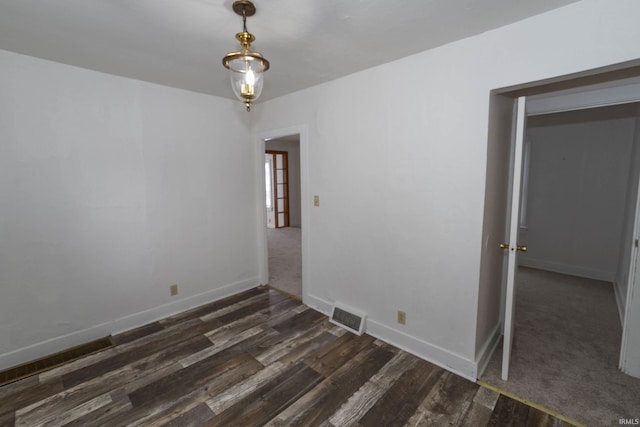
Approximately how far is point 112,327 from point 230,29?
9.33 feet

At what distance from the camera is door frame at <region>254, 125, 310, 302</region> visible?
10.4ft

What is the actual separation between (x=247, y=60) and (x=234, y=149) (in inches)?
87.5

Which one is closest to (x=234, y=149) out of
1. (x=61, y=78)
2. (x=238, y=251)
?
(x=238, y=251)

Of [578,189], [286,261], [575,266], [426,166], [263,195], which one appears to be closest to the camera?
[426,166]

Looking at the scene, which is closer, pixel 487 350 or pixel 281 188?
pixel 487 350

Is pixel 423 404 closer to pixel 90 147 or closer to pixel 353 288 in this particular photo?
pixel 353 288

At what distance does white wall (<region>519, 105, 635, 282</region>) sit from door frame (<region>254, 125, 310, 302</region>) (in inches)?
143

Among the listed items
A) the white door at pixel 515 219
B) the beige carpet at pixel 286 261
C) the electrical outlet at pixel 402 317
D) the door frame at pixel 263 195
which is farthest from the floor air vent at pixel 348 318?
the white door at pixel 515 219

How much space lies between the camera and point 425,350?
7.88ft

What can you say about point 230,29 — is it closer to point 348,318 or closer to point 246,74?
point 246,74

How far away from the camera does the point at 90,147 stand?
2551mm

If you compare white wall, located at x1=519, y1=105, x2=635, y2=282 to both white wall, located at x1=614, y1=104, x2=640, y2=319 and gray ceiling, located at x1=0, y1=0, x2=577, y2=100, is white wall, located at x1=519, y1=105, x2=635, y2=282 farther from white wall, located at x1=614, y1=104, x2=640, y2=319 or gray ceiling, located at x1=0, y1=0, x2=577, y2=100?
gray ceiling, located at x1=0, y1=0, x2=577, y2=100

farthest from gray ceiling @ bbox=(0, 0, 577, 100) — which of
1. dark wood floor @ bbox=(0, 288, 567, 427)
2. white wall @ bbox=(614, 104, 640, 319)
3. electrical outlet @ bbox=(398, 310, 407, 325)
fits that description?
white wall @ bbox=(614, 104, 640, 319)

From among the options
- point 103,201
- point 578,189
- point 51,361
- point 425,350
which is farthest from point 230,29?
point 578,189
